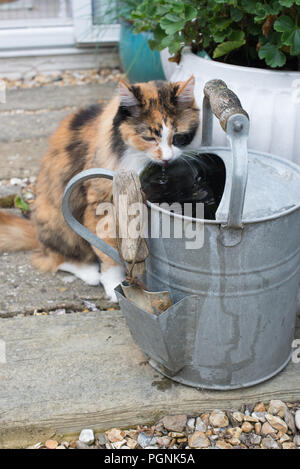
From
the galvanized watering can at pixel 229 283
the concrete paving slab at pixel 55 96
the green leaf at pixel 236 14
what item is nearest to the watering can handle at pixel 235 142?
the galvanized watering can at pixel 229 283

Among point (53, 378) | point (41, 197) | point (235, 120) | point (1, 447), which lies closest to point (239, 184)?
point (235, 120)

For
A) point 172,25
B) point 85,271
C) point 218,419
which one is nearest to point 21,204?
point 85,271

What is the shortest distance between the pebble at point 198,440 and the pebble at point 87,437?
0.87 ft

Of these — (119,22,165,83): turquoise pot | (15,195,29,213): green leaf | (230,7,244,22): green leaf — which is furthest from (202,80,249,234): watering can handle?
(119,22,165,83): turquoise pot

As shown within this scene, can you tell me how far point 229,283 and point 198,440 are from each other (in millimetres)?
445

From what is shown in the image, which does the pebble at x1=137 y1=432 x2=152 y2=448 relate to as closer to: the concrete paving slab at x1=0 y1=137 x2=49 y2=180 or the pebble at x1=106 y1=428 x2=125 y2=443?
the pebble at x1=106 y1=428 x2=125 y2=443

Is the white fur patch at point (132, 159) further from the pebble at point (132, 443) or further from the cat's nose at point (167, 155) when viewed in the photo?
the pebble at point (132, 443)

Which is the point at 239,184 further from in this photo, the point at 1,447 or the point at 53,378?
the point at 1,447

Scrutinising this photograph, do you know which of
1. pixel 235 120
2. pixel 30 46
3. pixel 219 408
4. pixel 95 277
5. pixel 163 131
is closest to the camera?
pixel 235 120

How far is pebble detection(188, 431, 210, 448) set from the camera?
1.41 metres

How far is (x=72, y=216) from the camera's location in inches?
55.7

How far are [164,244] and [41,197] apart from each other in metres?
0.88

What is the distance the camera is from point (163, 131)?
1.64 m

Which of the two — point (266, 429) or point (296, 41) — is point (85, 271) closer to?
point (266, 429)
